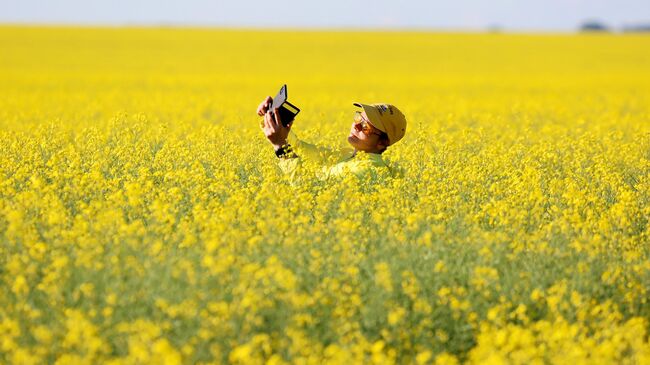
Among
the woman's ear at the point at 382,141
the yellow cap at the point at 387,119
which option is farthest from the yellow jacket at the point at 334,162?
the yellow cap at the point at 387,119


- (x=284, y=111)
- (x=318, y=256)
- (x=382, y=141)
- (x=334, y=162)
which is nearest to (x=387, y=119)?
(x=382, y=141)

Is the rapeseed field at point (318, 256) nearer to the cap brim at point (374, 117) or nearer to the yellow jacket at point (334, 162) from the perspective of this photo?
the yellow jacket at point (334, 162)

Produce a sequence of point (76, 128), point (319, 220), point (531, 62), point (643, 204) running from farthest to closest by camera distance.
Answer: point (531, 62)
point (76, 128)
point (643, 204)
point (319, 220)

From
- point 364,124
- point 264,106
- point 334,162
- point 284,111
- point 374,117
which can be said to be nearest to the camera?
point 284,111

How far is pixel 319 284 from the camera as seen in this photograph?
504 cm

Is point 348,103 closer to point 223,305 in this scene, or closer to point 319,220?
point 319,220

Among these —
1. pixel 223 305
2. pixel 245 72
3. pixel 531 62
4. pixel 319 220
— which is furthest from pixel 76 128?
pixel 531 62

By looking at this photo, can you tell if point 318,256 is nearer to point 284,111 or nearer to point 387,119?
point 284,111

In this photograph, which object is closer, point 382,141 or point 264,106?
point 264,106

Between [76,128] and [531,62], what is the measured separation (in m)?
29.3

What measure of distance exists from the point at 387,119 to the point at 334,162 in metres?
0.62

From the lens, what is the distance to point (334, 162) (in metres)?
7.11

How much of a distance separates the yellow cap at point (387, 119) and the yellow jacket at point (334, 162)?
213 millimetres

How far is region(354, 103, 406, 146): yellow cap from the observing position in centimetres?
660
